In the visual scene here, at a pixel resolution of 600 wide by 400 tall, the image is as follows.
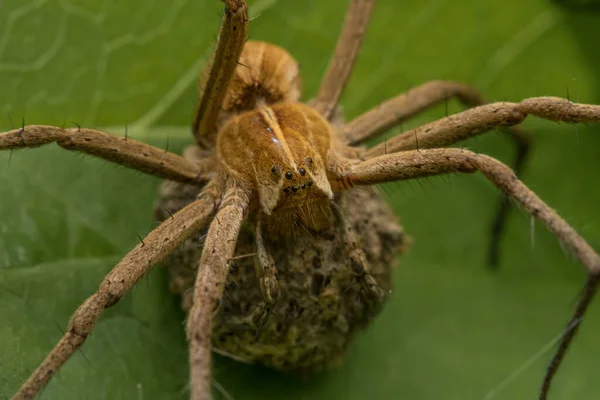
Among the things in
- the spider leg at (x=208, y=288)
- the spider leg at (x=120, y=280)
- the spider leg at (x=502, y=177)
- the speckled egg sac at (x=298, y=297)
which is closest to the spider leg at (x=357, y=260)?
the speckled egg sac at (x=298, y=297)

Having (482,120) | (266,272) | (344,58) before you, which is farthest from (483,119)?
(266,272)

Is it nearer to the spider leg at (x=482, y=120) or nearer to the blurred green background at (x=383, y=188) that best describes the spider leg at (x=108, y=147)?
the blurred green background at (x=383, y=188)

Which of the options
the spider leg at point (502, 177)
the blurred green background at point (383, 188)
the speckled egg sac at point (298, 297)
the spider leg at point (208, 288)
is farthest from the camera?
the blurred green background at point (383, 188)

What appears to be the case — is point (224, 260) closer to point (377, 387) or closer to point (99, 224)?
point (99, 224)

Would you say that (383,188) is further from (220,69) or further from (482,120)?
(220,69)

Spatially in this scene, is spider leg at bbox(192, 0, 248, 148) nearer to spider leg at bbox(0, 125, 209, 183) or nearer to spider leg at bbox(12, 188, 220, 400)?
spider leg at bbox(0, 125, 209, 183)

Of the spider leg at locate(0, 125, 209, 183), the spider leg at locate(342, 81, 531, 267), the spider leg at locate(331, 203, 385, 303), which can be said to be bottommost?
the spider leg at locate(331, 203, 385, 303)

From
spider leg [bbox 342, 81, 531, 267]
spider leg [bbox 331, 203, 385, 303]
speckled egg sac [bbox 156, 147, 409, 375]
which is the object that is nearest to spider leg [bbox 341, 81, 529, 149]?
spider leg [bbox 342, 81, 531, 267]
